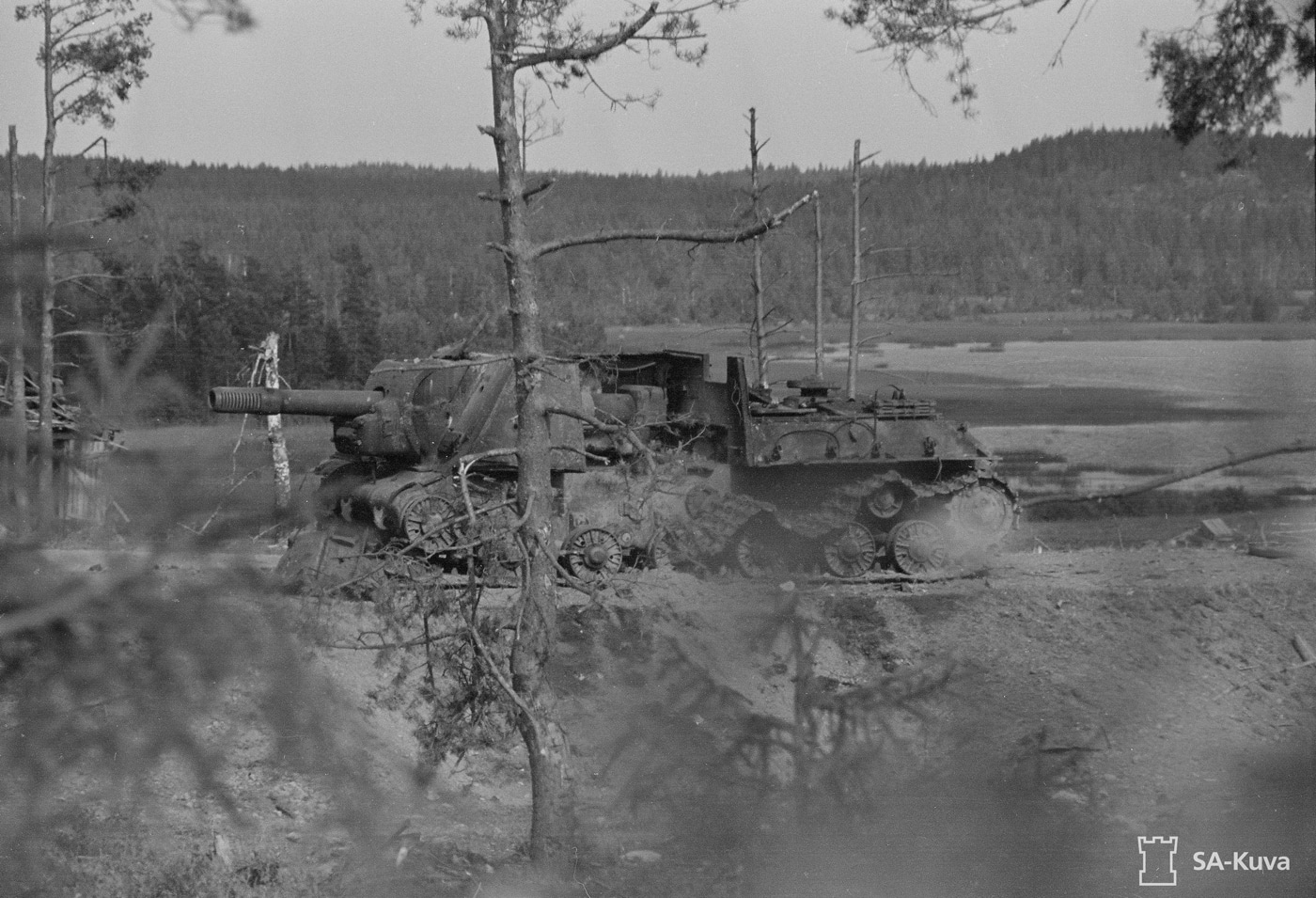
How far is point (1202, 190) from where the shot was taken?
336 inches

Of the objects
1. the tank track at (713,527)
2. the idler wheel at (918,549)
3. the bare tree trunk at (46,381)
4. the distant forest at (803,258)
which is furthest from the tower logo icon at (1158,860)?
the bare tree trunk at (46,381)

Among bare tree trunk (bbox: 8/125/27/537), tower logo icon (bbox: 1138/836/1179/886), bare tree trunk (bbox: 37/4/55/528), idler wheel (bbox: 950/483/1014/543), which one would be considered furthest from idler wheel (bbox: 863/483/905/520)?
bare tree trunk (bbox: 8/125/27/537)

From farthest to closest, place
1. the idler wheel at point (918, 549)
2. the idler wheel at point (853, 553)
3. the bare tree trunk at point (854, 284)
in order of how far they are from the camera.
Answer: the bare tree trunk at point (854, 284)
the idler wheel at point (853, 553)
the idler wheel at point (918, 549)

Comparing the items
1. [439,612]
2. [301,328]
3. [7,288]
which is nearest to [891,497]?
[439,612]

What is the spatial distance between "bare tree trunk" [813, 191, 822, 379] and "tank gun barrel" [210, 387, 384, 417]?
8845mm

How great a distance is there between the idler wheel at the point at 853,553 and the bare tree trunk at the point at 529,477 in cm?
726

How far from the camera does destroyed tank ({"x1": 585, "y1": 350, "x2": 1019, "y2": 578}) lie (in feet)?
48.4

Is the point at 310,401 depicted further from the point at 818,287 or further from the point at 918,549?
the point at 818,287

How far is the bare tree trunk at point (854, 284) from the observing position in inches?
834

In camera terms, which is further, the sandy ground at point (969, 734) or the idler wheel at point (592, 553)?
the idler wheel at point (592, 553)

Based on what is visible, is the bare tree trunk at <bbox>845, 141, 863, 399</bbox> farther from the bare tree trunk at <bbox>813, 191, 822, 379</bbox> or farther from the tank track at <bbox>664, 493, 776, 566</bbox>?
the tank track at <bbox>664, 493, 776, 566</bbox>

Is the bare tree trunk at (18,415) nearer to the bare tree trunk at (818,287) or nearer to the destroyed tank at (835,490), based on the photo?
the destroyed tank at (835,490)

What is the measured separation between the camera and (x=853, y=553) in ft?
48.3

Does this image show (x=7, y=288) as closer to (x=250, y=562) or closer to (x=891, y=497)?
(x=250, y=562)
